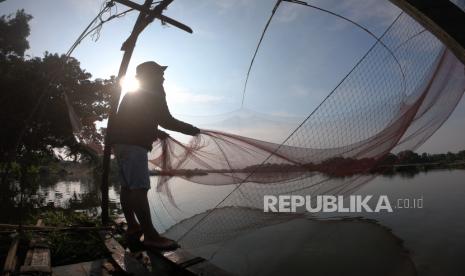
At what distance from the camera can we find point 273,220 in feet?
14.9

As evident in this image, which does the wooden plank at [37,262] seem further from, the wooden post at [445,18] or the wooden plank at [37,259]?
the wooden post at [445,18]

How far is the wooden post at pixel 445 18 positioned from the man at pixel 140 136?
2246mm

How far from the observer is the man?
9.82 feet

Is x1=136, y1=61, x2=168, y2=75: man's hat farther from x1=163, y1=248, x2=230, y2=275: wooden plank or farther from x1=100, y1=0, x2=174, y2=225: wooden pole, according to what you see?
x1=163, y1=248, x2=230, y2=275: wooden plank

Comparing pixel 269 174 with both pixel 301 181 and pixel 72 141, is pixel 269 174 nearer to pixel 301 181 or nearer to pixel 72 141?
pixel 301 181

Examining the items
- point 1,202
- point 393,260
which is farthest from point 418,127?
point 1,202

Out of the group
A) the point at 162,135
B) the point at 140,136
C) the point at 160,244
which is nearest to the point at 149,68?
the point at 140,136

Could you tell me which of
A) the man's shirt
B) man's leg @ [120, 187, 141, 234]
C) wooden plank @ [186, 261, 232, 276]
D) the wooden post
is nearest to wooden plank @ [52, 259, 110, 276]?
man's leg @ [120, 187, 141, 234]

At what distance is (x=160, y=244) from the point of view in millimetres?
2861

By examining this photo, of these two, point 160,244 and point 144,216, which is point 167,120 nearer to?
point 144,216

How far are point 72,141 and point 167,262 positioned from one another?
18.4 metres

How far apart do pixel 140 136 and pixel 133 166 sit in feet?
1.01

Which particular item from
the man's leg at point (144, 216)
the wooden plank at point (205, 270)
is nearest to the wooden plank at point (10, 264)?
the man's leg at point (144, 216)

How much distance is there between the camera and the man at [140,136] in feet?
9.82
